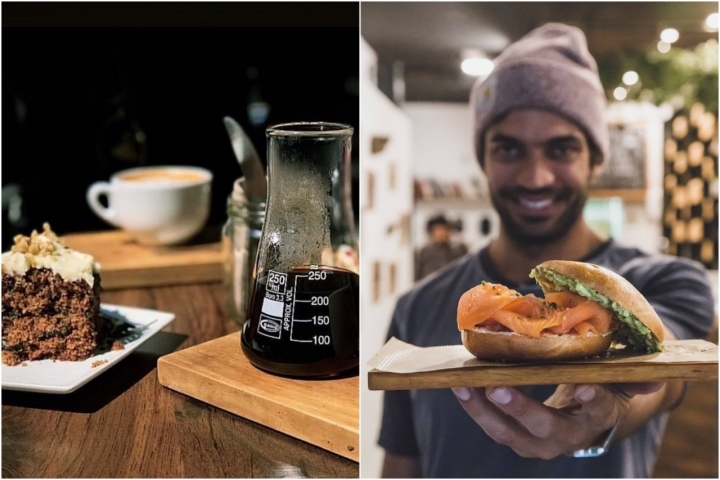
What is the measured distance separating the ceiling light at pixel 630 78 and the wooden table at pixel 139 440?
595 millimetres

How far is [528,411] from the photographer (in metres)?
0.82

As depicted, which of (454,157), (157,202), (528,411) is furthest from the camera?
(157,202)

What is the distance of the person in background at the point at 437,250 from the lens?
0.94m

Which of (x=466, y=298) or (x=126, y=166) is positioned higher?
(x=126, y=166)

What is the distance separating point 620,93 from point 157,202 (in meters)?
0.74

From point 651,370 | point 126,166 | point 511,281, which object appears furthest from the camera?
point 126,166

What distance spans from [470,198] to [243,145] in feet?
1.02

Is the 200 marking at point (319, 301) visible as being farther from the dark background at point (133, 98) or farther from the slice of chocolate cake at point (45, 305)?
the dark background at point (133, 98)

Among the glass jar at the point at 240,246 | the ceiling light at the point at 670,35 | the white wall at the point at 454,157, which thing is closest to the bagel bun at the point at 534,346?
the white wall at the point at 454,157

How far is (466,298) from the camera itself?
2.49 feet

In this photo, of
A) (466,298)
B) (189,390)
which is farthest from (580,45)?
(189,390)

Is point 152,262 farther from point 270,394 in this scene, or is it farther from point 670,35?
point 670,35

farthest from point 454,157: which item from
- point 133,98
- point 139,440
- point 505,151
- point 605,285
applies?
point 133,98

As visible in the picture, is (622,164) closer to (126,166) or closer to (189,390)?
(189,390)
